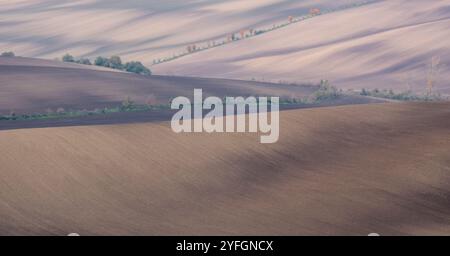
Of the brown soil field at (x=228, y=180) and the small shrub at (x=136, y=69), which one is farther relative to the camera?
the small shrub at (x=136, y=69)

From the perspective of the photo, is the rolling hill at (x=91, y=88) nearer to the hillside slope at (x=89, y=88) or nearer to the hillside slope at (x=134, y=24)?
the hillside slope at (x=89, y=88)

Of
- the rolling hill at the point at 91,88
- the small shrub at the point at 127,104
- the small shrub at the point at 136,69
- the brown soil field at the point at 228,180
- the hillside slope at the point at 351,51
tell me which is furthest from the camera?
the hillside slope at the point at 351,51

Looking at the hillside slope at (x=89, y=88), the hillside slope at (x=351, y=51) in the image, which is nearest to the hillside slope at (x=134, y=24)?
the hillside slope at (x=351, y=51)

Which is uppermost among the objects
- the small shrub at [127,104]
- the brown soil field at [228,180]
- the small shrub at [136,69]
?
the small shrub at [136,69]

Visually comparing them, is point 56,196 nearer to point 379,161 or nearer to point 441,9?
point 379,161
